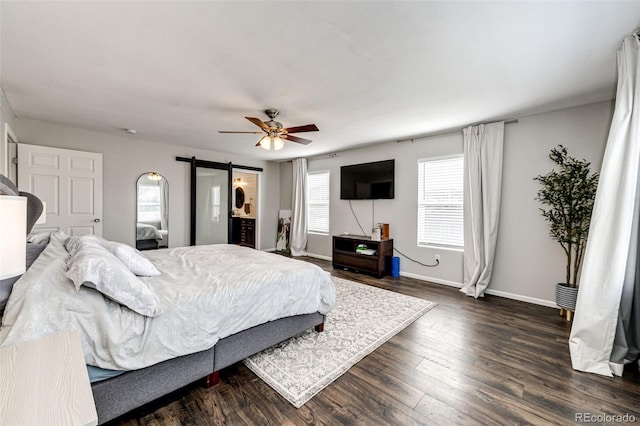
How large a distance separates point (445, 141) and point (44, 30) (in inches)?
181

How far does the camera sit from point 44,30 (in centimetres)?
176

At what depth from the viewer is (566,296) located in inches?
113

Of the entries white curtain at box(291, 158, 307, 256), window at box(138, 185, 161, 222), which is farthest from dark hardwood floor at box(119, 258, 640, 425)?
white curtain at box(291, 158, 307, 256)

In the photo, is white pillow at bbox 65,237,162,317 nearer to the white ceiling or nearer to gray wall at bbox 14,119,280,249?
the white ceiling

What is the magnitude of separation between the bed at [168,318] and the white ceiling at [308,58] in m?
1.52

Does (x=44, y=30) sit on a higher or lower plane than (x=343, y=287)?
higher

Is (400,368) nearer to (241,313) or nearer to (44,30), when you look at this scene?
(241,313)

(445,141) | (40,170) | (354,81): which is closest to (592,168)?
(445,141)

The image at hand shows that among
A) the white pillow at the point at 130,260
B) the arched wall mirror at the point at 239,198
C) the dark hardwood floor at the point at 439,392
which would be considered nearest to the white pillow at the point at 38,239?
the white pillow at the point at 130,260

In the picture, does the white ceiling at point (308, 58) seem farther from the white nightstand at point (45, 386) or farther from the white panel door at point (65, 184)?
the white nightstand at point (45, 386)

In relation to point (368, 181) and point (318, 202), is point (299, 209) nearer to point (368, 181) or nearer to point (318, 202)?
point (318, 202)

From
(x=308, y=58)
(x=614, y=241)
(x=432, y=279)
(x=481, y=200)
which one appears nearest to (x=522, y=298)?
(x=432, y=279)

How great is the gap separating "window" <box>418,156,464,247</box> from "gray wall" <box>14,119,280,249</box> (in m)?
4.24

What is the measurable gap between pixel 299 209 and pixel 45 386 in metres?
5.64
